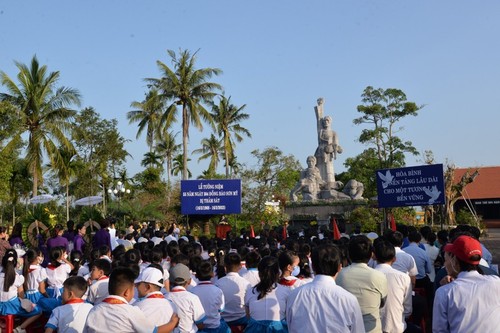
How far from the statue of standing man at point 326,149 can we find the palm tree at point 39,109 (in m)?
12.3

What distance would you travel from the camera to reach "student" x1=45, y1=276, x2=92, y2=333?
4488 millimetres

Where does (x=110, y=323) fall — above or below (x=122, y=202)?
below

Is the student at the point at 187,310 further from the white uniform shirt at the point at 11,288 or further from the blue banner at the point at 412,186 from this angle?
the blue banner at the point at 412,186

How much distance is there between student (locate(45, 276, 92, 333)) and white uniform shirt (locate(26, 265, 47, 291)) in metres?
3.11

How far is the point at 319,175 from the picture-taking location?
26.7m

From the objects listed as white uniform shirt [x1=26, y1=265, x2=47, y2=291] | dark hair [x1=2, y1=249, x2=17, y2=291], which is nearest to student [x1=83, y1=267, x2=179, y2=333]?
dark hair [x1=2, y1=249, x2=17, y2=291]

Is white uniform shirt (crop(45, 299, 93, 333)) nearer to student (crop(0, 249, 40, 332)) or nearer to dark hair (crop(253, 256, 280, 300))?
dark hair (crop(253, 256, 280, 300))

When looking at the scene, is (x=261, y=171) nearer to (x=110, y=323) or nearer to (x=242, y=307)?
(x=242, y=307)

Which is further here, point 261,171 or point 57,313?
point 261,171

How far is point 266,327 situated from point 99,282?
6.77ft

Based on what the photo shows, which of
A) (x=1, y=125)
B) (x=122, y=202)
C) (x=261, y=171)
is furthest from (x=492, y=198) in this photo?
(x=1, y=125)

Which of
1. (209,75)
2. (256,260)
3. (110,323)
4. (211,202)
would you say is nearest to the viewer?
(110,323)

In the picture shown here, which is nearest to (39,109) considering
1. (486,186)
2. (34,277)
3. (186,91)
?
(186,91)

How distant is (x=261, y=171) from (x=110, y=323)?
1238 inches
